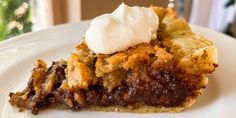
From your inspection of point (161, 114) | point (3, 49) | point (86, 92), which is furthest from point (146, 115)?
point (3, 49)

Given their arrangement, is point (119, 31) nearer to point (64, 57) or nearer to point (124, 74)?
point (124, 74)

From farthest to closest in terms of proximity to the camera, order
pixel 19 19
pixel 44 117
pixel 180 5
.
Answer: pixel 180 5, pixel 19 19, pixel 44 117

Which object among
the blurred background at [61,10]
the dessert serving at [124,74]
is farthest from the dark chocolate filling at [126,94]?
the blurred background at [61,10]

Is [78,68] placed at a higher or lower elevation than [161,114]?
higher

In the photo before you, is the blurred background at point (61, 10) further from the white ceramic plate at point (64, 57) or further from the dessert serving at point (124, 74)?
the dessert serving at point (124, 74)

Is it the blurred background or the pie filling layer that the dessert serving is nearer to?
the pie filling layer

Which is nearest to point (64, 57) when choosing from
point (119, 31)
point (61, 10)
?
point (119, 31)

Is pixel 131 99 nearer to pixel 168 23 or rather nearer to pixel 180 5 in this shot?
pixel 168 23
